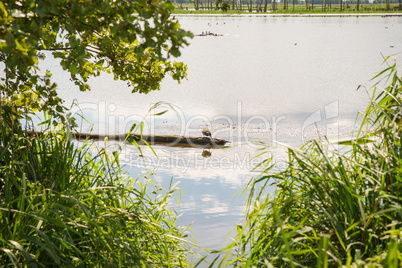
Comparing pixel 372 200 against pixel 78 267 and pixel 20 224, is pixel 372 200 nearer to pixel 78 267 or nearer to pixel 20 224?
pixel 78 267

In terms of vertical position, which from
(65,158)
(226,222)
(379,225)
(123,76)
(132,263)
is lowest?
(226,222)

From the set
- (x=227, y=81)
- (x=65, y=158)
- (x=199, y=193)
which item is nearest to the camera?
(x=65, y=158)

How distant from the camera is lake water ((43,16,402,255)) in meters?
4.27

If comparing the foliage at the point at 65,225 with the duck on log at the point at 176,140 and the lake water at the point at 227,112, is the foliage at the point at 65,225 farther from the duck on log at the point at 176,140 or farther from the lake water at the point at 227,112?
the duck on log at the point at 176,140

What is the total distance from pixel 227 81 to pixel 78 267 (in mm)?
9314

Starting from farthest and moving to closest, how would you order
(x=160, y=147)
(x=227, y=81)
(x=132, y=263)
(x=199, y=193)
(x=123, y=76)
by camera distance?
(x=227, y=81)
(x=160, y=147)
(x=199, y=193)
(x=123, y=76)
(x=132, y=263)

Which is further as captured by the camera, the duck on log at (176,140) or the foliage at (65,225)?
the duck on log at (176,140)

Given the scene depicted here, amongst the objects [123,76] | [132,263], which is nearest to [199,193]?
[123,76]

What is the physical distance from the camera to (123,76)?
3.22 meters

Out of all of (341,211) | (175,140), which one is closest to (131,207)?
(341,211)

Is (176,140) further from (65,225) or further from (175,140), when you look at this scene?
(65,225)

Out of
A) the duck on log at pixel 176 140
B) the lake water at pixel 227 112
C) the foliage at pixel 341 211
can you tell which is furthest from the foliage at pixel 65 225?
the duck on log at pixel 176 140

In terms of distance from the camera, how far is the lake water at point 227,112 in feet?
14.0

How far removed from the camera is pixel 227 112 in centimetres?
785
